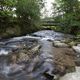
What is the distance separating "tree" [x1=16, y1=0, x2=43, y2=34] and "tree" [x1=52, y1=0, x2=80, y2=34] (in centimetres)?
283

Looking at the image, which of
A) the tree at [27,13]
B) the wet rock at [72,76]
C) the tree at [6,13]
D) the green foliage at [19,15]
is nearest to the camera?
the wet rock at [72,76]

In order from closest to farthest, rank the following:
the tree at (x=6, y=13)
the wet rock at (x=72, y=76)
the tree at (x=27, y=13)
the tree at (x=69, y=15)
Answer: the wet rock at (x=72, y=76) < the tree at (x=6, y=13) < the tree at (x=27, y=13) < the tree at (x=69, y=15)

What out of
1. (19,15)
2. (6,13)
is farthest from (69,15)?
(6,13)

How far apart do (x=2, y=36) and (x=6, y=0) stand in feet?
11.3

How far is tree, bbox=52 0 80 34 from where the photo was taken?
1938 centimetres

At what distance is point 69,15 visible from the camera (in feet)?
63.7

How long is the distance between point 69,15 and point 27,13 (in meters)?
4.28

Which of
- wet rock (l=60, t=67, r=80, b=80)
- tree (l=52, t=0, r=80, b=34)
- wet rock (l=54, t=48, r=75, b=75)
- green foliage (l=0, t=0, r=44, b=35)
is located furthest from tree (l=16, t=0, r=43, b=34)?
wet rock (l=60, t=67, r=80, b=80)

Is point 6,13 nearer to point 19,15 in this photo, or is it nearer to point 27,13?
point 19,15

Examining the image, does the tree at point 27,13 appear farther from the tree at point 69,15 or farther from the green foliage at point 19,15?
the tree at point 69,15

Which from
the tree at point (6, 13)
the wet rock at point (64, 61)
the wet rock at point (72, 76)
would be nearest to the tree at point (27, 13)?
the tree at point (6, 13)

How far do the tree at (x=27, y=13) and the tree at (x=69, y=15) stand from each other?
9.27ft

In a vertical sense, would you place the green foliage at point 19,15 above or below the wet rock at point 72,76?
above

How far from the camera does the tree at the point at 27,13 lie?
1856cm
